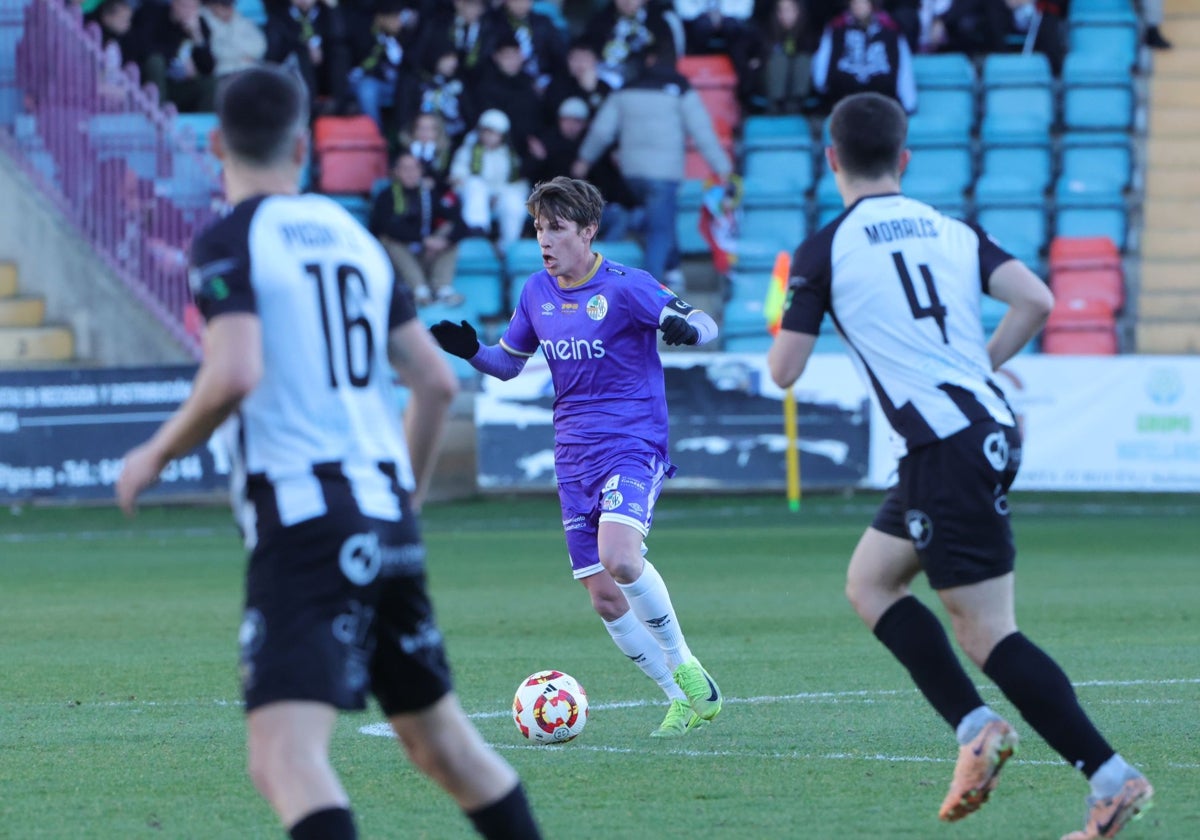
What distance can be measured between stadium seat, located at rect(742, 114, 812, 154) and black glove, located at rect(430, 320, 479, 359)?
14585 mm

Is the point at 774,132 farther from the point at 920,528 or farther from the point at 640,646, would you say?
the point at 920,528

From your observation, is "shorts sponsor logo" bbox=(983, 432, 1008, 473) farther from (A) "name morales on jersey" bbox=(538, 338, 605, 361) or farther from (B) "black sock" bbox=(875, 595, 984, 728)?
(A) "name morales on jersey" bbox=(538, 338, 605, 361)

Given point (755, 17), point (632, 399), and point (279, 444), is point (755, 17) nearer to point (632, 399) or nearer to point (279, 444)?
point (632, 399)

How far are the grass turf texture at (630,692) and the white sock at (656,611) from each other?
12.6 inches

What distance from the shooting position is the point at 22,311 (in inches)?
763

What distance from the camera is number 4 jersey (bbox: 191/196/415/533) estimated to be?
155 inches

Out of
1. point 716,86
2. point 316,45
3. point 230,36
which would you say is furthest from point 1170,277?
point 230,36

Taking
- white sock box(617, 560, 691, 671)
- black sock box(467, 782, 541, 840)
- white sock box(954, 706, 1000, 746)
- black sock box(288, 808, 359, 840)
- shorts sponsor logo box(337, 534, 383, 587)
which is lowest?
white sock box(617, 560, 691, 671)

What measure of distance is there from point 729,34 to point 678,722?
1541 cm

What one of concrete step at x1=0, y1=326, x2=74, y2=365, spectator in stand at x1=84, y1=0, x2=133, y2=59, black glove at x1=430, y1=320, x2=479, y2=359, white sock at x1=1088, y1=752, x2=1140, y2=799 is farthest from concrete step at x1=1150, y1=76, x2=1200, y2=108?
white sock at x1=1088, y1=752, x2=1140, y2=799

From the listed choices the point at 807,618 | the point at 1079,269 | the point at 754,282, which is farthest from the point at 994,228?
the point at 807,618

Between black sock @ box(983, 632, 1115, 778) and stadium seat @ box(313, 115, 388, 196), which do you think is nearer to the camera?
black sock @ box(983, 632, 1115, 778)

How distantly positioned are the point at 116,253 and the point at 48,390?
214 centimetres

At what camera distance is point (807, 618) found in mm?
11047
